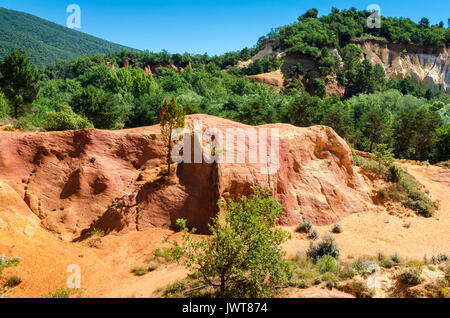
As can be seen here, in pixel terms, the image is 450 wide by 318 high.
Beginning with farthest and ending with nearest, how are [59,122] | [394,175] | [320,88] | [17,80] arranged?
[320,88]
[17,80]
[394,175]
[59,122]

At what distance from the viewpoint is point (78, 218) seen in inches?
542

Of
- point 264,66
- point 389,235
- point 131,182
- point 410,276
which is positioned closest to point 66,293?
point 131,182

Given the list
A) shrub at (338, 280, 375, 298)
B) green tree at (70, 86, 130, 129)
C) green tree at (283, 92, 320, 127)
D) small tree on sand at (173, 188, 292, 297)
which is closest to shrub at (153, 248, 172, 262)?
small tree on sand at (173, 188, 292, 297)

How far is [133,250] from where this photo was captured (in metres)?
12.9

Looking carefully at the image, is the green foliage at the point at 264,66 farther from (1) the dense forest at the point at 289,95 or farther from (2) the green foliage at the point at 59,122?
(2) the green foliage at the point at 59,122

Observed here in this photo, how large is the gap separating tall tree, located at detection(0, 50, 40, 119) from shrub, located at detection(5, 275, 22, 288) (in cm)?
2824

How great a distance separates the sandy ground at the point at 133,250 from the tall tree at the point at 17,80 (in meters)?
25.4

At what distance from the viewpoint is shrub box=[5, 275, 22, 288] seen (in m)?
9.28

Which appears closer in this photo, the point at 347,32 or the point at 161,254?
the point at 161,254

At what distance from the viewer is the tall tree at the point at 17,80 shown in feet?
96.4

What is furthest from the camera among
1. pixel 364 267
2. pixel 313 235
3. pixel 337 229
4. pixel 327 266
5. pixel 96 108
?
pixel 96 108

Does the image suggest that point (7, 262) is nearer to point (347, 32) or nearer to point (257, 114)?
point (257, 114)

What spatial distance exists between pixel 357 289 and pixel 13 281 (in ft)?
36.3
